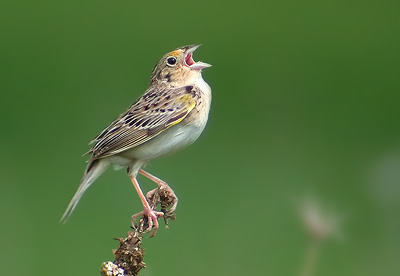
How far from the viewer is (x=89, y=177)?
4.71m

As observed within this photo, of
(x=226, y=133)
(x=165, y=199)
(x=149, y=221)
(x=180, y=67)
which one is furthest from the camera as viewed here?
(x=226, y=133)

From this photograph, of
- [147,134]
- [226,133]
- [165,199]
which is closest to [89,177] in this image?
[147,134]

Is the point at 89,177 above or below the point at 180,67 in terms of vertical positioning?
below

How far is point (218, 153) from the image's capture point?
904 centimetres

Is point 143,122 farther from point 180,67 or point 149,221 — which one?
point 149,221

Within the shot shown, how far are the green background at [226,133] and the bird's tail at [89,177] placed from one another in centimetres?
52

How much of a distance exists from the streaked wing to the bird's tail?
5cm

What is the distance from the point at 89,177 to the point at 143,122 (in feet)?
0.89

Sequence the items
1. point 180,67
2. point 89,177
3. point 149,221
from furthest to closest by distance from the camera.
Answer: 1. point 180,67
2. point 89,177
3. point 149,221

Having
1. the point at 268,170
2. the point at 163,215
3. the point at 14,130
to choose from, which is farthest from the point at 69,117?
the point at 163,215

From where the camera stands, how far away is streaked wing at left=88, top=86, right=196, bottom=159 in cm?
469

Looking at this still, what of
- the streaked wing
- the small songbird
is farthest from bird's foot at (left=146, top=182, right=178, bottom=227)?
the streaked wing

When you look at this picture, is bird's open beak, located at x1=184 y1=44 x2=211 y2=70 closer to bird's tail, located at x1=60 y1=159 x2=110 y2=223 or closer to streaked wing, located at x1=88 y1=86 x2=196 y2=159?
streaked wing, located at x1=88 y1=86 x2=196 y2=159

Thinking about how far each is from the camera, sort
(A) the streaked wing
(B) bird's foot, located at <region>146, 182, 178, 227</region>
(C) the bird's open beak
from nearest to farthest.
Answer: (B) bird's foot, located at <region>146, 182, 178, 227</region> < (A) the streaked wing < (C) the bird's open beak
